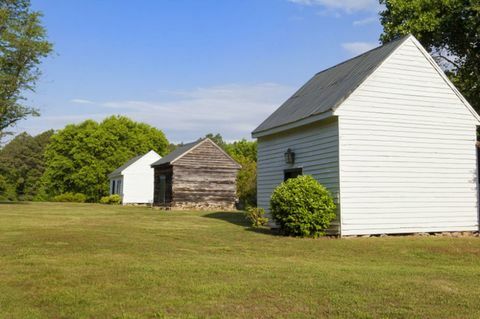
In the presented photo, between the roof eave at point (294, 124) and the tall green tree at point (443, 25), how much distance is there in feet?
34.2

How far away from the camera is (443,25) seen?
2617 centimetres

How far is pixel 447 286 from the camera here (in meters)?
8.05

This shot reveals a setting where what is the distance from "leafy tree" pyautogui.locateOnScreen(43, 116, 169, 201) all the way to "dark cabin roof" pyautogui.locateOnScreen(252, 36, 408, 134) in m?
48.5

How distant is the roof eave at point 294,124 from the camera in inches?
641

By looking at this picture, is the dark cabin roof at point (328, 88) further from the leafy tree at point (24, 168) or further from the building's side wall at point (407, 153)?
the leafy tree at point (24, 168)

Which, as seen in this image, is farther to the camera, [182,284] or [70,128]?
[70,128]

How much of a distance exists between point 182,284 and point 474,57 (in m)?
26.2

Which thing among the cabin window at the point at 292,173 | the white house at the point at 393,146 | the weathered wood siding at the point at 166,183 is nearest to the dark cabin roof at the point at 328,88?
the white house at the point at 393,146

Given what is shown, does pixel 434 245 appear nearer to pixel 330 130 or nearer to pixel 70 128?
pixel 330 130

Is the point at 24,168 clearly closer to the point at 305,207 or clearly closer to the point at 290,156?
the point at 290,156

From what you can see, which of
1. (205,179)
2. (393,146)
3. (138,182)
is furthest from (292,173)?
(138,182)

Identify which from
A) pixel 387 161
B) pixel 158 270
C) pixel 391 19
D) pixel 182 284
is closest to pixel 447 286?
pixel 182 284

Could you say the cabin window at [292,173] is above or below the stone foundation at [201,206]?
above

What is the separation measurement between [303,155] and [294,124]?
1.17 meters
